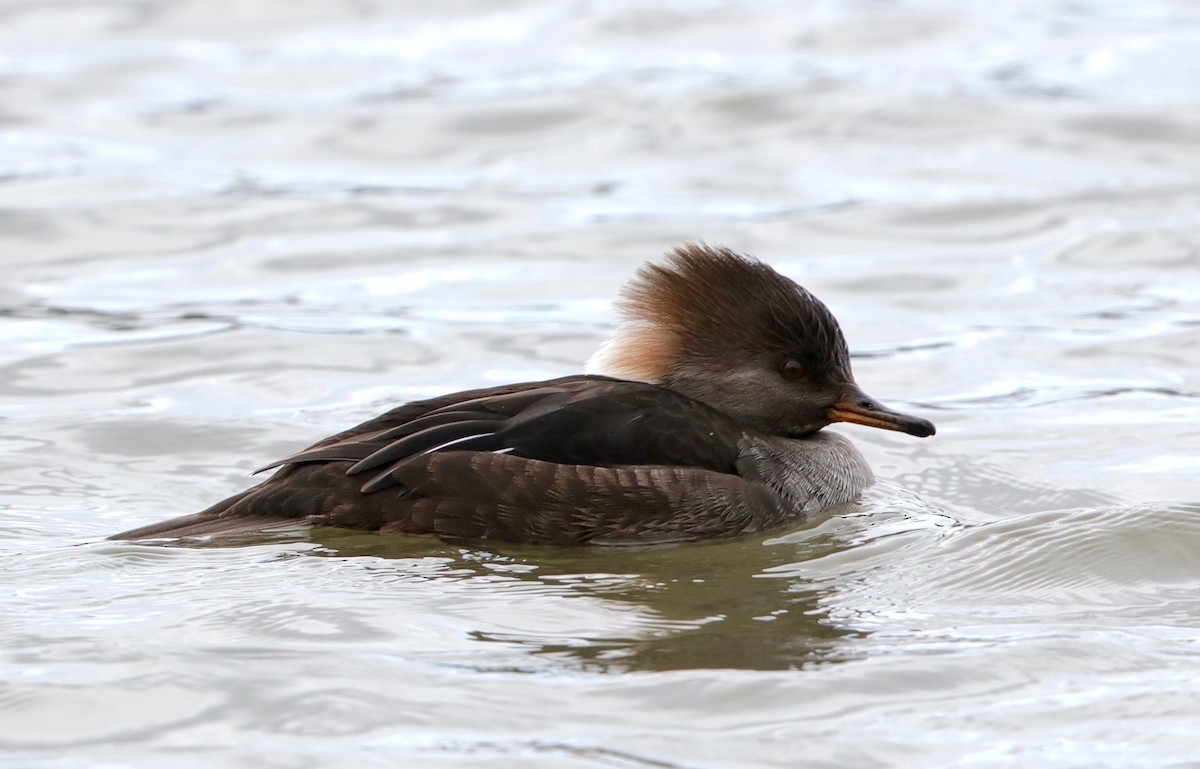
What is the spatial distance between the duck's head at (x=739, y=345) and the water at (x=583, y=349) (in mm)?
593

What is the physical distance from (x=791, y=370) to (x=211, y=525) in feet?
7.75

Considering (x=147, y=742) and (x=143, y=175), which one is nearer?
(x=147, y=742)

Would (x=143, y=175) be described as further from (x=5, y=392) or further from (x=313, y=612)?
(x=313, y=612)

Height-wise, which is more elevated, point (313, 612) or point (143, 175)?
point (143, 175)

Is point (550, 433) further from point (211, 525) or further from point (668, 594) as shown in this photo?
point (211, 525)

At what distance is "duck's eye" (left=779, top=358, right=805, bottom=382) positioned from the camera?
23.2ft

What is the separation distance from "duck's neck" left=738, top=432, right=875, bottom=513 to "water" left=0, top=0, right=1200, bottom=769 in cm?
19

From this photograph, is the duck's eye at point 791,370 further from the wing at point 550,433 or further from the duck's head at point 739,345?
the wing at point 550,433

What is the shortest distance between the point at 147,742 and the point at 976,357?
609 centimetres

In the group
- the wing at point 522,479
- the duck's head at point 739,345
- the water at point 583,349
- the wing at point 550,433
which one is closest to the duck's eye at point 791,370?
the duck's head at point 739,345

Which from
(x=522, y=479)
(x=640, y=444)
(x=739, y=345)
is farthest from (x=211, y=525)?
(x=739, y=345)

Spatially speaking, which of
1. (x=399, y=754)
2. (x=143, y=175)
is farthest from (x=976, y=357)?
(x=143, y=175)

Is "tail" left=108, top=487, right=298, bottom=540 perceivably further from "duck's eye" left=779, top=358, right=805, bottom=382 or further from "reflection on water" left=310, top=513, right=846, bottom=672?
"duck's eye" left=779, top=358, right=805, bottom=382

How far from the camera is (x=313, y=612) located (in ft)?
18.5
